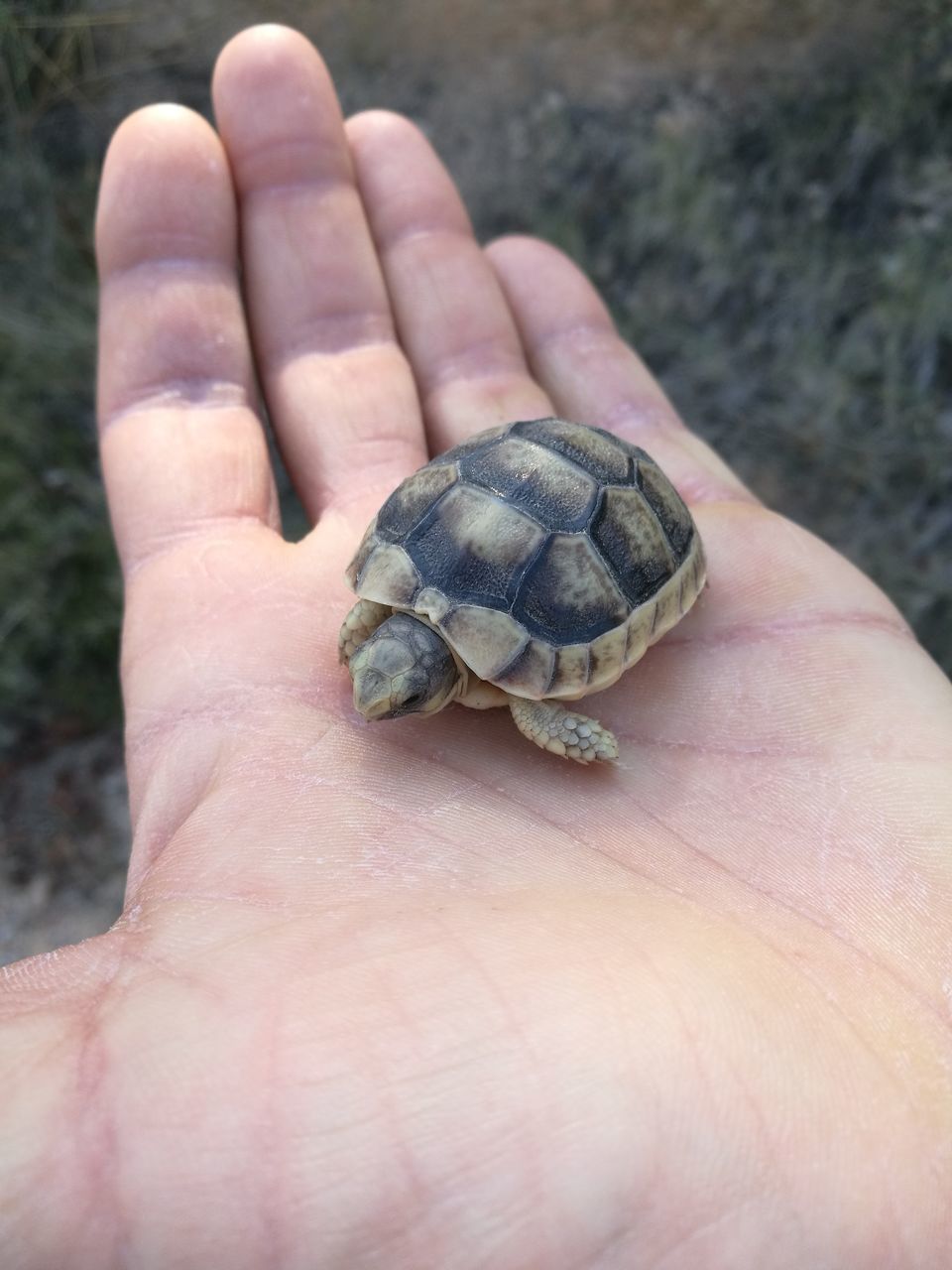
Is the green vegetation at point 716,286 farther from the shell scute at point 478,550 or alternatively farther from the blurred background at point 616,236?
the shell scute at point 478,550

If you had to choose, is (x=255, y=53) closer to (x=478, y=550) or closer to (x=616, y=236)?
(x=616, y=236)

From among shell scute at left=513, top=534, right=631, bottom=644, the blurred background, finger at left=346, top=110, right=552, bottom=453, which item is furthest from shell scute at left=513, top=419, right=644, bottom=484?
the blurred background

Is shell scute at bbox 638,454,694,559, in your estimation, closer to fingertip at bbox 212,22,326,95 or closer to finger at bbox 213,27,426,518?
finger at bbox 213,27,426,518

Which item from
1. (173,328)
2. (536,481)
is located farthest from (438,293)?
(536,481)

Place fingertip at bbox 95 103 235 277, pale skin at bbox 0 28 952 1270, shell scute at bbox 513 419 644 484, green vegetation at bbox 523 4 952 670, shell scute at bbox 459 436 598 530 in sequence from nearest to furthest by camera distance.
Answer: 1. pale skin at bbox 0 28 952 1270
2. shell scute at bbox 459 436 598 530
3. shell scute at bbox 513 419 644 484
4. fingertip at bbox 95 103 235 277
5. green vegetation at bbox 523 4 952 670

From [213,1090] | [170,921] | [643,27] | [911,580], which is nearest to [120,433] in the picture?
[170,921]

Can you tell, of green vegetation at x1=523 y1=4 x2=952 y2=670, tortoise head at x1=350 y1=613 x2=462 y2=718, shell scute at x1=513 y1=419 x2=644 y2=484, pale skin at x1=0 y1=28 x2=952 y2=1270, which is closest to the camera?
pale skin at x1=0 y1=28 x2=952 y2=1270
